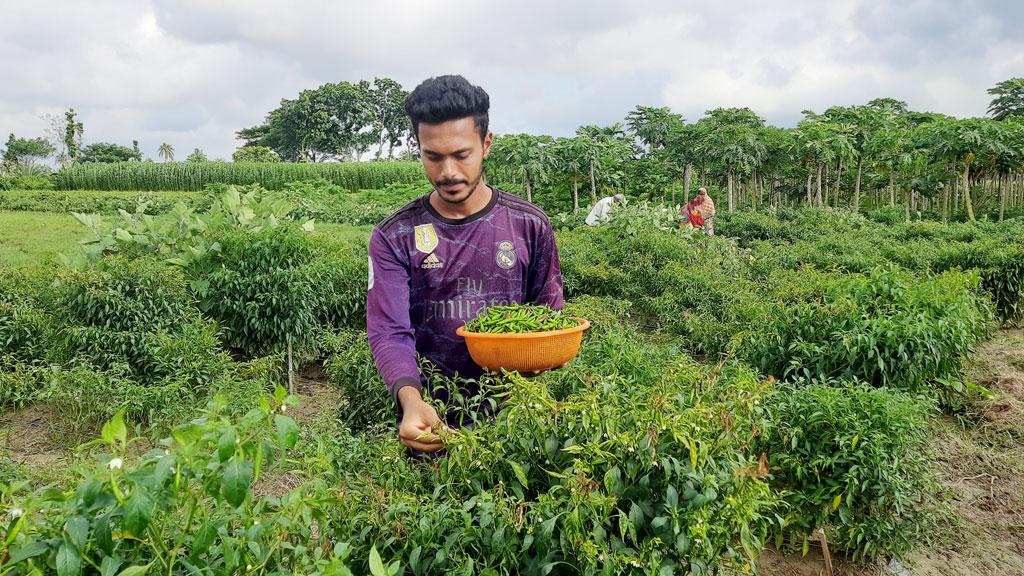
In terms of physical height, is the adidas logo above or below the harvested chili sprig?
above

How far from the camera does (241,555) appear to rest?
125 centimetres

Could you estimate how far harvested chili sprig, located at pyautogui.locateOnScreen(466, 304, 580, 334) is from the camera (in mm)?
2086

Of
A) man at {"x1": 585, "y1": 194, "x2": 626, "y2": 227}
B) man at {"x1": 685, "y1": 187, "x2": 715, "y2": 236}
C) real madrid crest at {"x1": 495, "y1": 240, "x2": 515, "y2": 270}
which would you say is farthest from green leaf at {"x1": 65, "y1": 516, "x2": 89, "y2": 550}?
man at {"x1": 685, "y1": 187, "x2": 715, "y2": 236}

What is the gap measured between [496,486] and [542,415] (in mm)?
195

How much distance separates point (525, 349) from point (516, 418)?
402mm

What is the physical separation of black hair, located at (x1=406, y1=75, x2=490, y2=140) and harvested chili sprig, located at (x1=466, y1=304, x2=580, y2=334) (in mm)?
641

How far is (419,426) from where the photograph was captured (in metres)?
1.84

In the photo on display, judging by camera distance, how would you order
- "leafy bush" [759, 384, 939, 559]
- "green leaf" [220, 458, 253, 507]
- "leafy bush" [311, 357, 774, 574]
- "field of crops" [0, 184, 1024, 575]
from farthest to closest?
"leafy bush" [759, 384, 939, 559]
"leafy bush" [311, 357, 774, 574]
"field of crops" [0, 184, 1024, 575]
"green leaf" [220, 458, 253, 507]

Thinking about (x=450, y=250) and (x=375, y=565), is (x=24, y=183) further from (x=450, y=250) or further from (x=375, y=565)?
(x=375, y=565)

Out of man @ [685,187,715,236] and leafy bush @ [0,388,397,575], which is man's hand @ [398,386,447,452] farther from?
man @ [685,187,715,236]

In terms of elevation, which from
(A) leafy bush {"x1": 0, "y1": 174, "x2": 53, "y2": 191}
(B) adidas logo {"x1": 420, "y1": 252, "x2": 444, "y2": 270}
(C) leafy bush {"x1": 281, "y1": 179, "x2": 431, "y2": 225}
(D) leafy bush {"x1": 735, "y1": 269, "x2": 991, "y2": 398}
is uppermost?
(A) leafy bush {"x1": 0, "y1": 174, "x2": 53, "y2": 191}

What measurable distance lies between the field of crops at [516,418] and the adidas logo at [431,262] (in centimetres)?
43

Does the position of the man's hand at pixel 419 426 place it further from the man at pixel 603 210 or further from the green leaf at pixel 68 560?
the man at pixel 603 210

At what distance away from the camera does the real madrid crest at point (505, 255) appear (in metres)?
2.46
